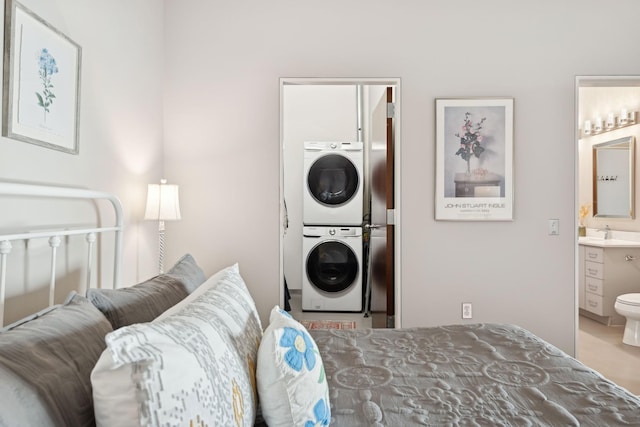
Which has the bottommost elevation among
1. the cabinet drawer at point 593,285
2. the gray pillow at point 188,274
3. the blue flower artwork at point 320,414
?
the cabinet drawer at point 593,285

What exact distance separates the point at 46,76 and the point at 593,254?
4.67m

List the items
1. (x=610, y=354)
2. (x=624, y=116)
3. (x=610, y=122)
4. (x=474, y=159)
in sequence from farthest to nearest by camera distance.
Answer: (x=610, y=122) < (x=624, y=116) < (x=610, y=354) < (x=474, y=159)

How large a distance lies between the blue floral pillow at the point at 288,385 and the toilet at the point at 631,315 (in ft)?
11.7

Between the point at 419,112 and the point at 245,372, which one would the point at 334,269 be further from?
the point at 245,372

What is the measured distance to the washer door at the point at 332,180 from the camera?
4566 millimetres

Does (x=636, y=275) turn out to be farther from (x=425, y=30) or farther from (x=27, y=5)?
(x=27, y=5)

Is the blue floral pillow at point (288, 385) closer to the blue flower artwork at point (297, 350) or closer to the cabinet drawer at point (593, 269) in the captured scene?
the blue flower artwork at point (297, 350)

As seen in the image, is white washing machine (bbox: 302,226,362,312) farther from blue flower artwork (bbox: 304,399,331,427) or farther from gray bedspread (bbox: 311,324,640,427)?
blue flower artwork (bbox: 304,399,331,427)

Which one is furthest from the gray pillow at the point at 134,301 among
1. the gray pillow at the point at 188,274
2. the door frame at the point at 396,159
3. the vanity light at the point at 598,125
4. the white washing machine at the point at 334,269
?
the vanity light at the point at 598,125

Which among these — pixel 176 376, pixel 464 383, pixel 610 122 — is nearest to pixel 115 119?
pixel 176 376

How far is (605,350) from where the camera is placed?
342 centimetres

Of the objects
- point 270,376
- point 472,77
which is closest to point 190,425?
point 270,376

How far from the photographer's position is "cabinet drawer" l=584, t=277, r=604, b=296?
4.13 metres

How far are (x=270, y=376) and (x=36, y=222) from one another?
3.69 ft
